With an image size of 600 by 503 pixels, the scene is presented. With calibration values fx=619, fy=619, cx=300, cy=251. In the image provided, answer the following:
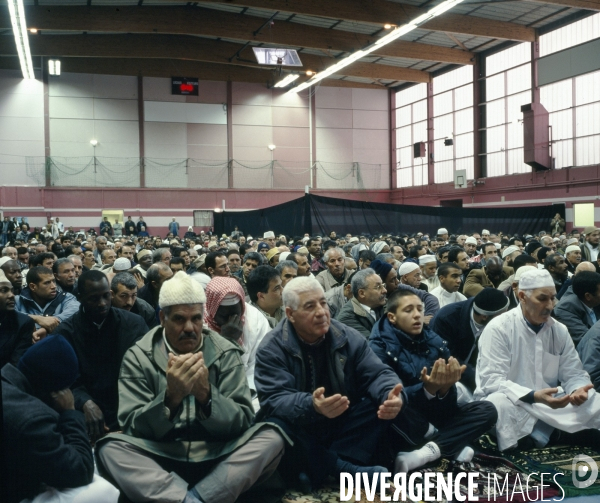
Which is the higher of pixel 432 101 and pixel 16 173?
pixel 432 101

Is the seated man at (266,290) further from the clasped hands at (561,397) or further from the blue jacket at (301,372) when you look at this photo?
the clasped hands at (561,397)

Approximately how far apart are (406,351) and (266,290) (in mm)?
1376

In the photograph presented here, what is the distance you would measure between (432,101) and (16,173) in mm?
18459

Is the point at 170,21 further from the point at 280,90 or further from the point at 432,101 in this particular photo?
the point at 432,101

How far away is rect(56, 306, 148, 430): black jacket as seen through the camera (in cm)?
385

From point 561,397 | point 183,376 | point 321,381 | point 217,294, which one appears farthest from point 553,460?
point 183,376

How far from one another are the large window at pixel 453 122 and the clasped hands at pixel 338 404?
24.4 meters

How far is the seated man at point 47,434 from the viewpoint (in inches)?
97.1

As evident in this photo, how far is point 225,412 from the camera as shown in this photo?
2988 millimetres

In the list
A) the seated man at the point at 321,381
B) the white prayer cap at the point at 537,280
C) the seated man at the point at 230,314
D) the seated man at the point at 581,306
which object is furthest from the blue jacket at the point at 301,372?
the seated man at the point at 581,306

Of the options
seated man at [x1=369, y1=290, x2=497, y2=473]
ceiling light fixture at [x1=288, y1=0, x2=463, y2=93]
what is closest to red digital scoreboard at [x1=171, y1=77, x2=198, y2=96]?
ceiling light fixture at [x1=288, y1=0, x2=463, y2=93]

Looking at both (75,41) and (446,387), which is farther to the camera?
(75,41)

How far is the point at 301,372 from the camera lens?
350cm

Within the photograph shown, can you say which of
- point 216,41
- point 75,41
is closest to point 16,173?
point 75,41
